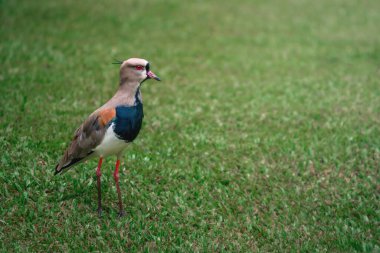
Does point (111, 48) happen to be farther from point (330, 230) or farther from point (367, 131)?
point (330, 230)

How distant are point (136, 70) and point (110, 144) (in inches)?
32.4

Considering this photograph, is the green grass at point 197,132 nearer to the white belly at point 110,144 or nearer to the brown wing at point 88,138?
the brown wing at point 88,138

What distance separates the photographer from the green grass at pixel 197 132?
520cm

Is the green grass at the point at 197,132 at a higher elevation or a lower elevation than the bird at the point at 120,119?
lower

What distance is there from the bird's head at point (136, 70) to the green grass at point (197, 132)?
1.56 metres

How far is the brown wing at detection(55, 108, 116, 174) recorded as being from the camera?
195 inches

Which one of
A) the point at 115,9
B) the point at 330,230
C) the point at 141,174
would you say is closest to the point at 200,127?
the point at 141,174

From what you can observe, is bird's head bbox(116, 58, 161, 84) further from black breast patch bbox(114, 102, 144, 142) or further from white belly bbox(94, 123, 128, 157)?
white belly bbox(94, 123, 128, 157)

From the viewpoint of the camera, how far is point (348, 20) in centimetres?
1454

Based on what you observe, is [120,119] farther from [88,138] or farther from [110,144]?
[88,138]

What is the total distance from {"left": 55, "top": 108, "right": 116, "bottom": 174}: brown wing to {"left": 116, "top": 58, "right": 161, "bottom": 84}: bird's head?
39 cm

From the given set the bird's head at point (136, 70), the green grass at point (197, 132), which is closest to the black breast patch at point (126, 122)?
the bird's head at point (136, 70)

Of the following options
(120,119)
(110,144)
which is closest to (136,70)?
(120,119)

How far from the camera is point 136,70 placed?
4.94 m
